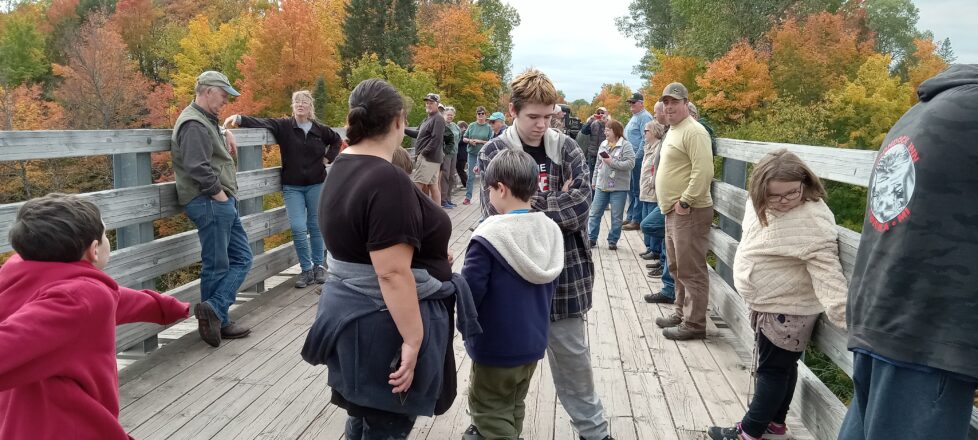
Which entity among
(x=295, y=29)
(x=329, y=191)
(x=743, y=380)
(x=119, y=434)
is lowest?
(x=743, y=380)

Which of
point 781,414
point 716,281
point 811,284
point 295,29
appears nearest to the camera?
point 811,284

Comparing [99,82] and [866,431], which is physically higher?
[99,82]

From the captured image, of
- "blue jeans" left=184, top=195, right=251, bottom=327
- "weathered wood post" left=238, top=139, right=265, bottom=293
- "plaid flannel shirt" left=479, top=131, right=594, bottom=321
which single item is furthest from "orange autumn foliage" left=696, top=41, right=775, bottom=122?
"plaid flannel shirt" left=479, top=131, right=594, bottom=321

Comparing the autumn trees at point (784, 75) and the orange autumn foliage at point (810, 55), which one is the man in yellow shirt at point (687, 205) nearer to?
the autumn trees at point (784, 75)

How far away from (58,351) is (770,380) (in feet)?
9.07

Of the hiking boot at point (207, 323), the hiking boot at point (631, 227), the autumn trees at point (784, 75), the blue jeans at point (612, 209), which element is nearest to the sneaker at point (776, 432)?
the hiking boot at point (207, 323)

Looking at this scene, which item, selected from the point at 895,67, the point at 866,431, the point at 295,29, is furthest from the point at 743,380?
the point at 895,67

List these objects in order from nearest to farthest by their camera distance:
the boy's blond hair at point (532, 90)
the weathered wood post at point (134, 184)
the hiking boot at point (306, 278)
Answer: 1. the boy's blond hair at point (532, 90)
2. the weathered wood post at point (134, 184)
3. the hiking boot at point (306, 278)

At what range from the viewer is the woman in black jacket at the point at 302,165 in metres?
6.29

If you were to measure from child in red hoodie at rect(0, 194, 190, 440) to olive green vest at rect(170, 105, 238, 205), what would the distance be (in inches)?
96.0

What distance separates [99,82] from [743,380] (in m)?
50.5

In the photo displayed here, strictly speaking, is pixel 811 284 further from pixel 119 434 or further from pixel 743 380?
pixel 119 434

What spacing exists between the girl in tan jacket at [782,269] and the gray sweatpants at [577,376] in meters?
0.74

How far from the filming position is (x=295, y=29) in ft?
145
